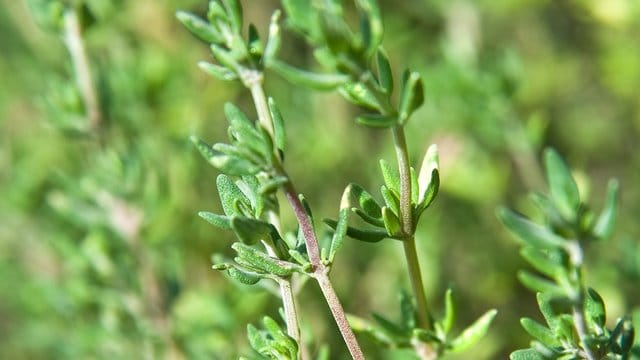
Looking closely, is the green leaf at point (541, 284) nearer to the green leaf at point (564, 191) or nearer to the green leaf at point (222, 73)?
the green leaf at point (564, 191)

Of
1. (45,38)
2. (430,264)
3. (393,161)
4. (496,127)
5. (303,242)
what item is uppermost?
(45,38)

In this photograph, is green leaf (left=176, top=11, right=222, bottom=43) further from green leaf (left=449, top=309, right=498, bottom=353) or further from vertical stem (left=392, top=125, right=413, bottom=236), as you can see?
green leaf (left=449, top=309, right=498, bottom=353)

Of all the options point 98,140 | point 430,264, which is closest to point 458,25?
point 430,264

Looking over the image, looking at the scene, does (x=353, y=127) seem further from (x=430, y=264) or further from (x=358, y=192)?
(x=358, y=192)

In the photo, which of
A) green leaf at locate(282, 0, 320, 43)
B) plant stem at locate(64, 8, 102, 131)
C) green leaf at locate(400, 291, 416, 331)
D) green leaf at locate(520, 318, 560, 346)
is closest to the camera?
green leaf at locate(282, 0, 320, 43)

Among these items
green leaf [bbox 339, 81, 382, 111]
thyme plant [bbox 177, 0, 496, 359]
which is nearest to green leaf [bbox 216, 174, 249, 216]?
thyme plant [bbox 177, 0, 496, 359]

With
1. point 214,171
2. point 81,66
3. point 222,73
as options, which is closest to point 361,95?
point 222,73

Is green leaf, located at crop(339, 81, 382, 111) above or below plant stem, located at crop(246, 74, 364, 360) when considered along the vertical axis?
above
